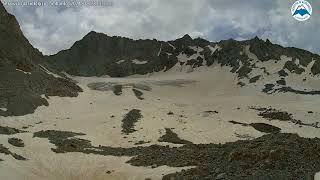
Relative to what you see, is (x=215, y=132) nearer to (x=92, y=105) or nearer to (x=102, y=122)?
(x=102, y=122)

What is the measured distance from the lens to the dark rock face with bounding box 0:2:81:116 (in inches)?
2496

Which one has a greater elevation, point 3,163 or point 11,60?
point 11,60

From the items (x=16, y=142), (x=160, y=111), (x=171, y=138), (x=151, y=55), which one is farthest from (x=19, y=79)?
(x=151, y=55)

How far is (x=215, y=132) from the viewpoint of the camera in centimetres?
5409

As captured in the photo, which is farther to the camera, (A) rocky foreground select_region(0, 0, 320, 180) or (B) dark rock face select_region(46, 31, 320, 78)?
(B) dark rock face select_region(46, 31, 320, 78)

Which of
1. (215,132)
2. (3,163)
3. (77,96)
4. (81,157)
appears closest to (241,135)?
(215,132)

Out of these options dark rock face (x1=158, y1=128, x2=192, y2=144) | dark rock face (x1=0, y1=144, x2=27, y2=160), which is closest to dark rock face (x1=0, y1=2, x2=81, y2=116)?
dark rock face (x1=158, y1=128, x2=192, y2=144)

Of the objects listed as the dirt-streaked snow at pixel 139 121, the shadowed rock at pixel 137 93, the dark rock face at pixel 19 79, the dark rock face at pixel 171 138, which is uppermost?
the dark rock face at pixel 19 79

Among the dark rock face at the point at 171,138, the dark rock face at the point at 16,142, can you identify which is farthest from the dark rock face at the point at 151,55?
the dark rock face at the point at 16,142

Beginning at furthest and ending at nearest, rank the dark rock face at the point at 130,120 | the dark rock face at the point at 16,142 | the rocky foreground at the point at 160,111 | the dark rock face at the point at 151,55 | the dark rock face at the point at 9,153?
the dark rock face at the point at 151,55
the dark rock face at the point at 130,120
the dark rock face at the point at 16,142
the dark rock face at the point at 9,153
the rocky foreground at the point at 160,111

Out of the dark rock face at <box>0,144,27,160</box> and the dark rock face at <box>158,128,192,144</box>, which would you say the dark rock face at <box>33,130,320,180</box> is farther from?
the dark rock face at <box>158,128,192,144</box>

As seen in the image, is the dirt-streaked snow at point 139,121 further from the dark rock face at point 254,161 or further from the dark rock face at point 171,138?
the dark rock face at point 254,161

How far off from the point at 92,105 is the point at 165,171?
50179mm

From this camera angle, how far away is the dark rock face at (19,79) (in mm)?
63388
